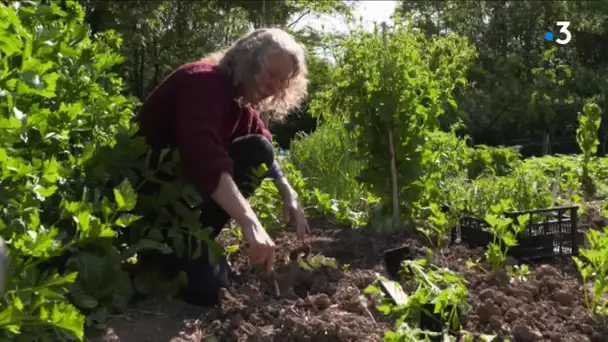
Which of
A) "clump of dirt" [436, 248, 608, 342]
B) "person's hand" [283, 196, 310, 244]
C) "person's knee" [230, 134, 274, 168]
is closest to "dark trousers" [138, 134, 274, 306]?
"person's knee" [230, 134, 274, 168]

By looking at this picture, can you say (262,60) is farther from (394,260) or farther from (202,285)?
(394,260)

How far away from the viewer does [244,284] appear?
297 centimetres

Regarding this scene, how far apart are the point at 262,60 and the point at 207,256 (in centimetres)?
73

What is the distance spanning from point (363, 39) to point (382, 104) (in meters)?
0.41

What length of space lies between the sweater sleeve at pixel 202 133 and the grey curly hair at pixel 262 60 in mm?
118

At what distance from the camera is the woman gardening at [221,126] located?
247 cm

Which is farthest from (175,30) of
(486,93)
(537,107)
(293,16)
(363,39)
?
(363,39)

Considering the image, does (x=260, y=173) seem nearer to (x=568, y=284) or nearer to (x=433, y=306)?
(x=433, y=306)

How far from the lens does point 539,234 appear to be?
139 inches

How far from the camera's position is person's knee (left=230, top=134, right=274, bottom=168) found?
2.99 m

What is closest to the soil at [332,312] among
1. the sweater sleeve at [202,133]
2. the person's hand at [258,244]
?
the person's hand at [258,244]

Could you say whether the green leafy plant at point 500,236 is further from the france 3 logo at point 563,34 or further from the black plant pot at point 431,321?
the france 3 logo at point 563,34

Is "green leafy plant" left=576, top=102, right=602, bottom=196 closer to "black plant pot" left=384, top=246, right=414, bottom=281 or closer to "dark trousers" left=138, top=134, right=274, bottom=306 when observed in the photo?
"black plant pot" left=384, top=246, right=414, bottom=281

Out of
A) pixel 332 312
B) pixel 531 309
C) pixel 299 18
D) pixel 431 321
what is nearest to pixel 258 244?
pixel 332 312
